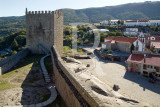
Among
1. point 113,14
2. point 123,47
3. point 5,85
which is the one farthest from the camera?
point 113,14

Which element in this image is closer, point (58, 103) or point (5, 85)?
point (58, 103)

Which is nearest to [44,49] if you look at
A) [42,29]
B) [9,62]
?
[42,29]

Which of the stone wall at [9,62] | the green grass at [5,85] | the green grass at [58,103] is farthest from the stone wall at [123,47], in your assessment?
the green grass at [5,85]

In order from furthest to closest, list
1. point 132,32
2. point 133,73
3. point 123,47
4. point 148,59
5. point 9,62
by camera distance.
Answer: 1. point 132,32
2. point 123,47
3. point 148,59
4. point 133,73
5. point 9,62

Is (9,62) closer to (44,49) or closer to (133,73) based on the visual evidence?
(44,49)

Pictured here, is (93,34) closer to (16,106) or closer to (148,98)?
(148,98)

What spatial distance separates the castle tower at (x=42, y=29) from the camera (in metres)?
16.1

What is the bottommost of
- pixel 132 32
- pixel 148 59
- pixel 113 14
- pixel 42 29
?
pixel 148 59

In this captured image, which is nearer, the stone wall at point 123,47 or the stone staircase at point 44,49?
the stone staircase at point 44,49

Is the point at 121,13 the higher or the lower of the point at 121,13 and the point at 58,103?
the higher

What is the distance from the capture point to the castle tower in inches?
634

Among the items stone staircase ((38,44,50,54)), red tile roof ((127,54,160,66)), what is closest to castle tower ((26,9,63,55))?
stone staircase ((38,44,50,54))

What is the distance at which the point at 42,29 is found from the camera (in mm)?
16500

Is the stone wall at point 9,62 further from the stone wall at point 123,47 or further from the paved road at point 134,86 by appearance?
the stone wall at point 123,47
